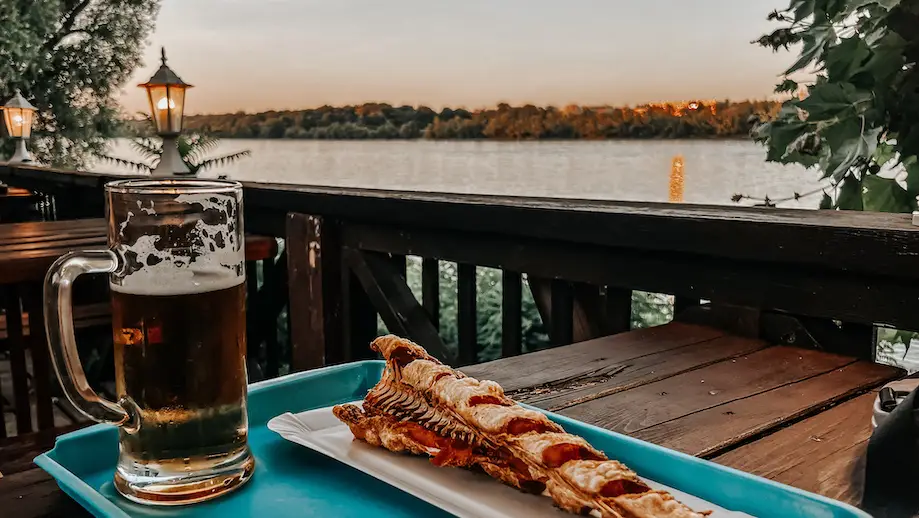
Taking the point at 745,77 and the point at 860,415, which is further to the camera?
the point at 745,77

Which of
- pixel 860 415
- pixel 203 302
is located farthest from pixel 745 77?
pixel 203 302

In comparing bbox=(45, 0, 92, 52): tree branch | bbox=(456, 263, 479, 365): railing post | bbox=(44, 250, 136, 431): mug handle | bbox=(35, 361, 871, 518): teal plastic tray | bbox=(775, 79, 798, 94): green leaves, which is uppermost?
bbox=(45, 0, 92, 52): tree branch

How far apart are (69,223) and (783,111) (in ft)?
9.38

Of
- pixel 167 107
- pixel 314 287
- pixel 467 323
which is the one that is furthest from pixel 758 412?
pixel 167 107

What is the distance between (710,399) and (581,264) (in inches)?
25.6

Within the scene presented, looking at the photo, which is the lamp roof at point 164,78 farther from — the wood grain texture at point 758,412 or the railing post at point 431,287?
the wood grain texture at point 758,412

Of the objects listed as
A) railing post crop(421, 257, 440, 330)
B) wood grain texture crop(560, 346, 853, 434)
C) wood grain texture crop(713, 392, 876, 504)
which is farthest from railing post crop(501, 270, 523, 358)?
wood grain texture crop(713, 392, 876, 504)

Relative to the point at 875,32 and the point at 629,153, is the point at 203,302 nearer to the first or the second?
the point at 875,32

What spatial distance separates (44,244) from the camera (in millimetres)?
2594

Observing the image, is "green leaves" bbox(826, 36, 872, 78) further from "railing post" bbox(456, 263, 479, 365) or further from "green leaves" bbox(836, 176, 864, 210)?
"railing post" bbox(456, 263, 479, 365)

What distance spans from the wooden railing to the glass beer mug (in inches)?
39.0

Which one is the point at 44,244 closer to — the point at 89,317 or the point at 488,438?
the point at 89,317

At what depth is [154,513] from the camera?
585 millimetres

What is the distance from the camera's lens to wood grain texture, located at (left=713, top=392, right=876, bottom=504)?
0.75 meters
